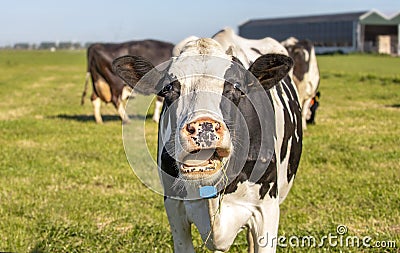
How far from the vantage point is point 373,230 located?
5.25 metres

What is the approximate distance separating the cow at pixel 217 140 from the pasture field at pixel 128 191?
0.40 m

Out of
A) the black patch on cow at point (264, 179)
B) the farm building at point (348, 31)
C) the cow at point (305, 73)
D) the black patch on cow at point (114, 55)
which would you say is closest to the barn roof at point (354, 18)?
the farm building at point (348, 31)

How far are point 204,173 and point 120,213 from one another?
3.28 metres

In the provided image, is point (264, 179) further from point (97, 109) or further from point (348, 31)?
point (348, 31)

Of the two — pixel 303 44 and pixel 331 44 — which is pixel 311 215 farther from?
pixel 331 44

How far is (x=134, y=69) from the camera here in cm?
351

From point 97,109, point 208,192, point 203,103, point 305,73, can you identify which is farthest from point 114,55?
point 203,103

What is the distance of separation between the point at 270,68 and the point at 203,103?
65 centimetres

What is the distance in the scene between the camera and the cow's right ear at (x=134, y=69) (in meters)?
3.46

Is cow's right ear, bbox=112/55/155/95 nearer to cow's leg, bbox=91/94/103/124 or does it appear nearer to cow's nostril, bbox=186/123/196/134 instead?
cow's nostril, bbox=186/123/196/134

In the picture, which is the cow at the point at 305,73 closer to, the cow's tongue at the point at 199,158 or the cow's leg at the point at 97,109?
the cow's leg at the point at 97,109

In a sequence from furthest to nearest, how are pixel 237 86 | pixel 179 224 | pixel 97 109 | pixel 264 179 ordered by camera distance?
pixel 97 109
pixel 179 224
pixel 264 179
pixel 237 86

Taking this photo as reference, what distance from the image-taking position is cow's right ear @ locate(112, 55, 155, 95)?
3459 millimetres

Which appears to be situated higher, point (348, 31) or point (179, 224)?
point (179, 224)
